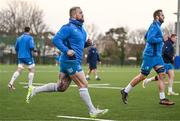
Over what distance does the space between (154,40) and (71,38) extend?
277cm

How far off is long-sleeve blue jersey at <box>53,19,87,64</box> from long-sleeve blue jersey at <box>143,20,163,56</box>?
2.54 m

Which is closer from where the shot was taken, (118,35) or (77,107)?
(77,107)

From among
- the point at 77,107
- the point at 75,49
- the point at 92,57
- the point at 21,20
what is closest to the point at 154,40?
the point at 77,107

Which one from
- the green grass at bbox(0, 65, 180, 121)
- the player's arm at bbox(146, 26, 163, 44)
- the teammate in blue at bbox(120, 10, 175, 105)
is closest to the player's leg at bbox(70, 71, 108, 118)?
the green grass at bbox(0, 65, 180, 121)

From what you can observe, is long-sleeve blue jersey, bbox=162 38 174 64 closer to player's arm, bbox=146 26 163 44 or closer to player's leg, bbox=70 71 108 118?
player's arm, bbox=146 26 163 44

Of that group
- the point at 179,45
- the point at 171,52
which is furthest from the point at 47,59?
the point at 171,52

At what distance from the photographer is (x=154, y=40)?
38.2ft

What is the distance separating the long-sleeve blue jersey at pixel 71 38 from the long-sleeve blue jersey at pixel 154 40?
8.33ft

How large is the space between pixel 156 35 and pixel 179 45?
121 feet

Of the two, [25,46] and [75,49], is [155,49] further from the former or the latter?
[25,46]

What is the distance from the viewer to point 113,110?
1070cm

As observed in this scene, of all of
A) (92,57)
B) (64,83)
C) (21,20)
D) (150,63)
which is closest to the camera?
(64,83)

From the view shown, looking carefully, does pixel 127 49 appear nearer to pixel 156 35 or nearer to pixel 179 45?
pixel 179 45

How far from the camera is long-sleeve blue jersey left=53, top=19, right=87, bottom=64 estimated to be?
30.9ft
